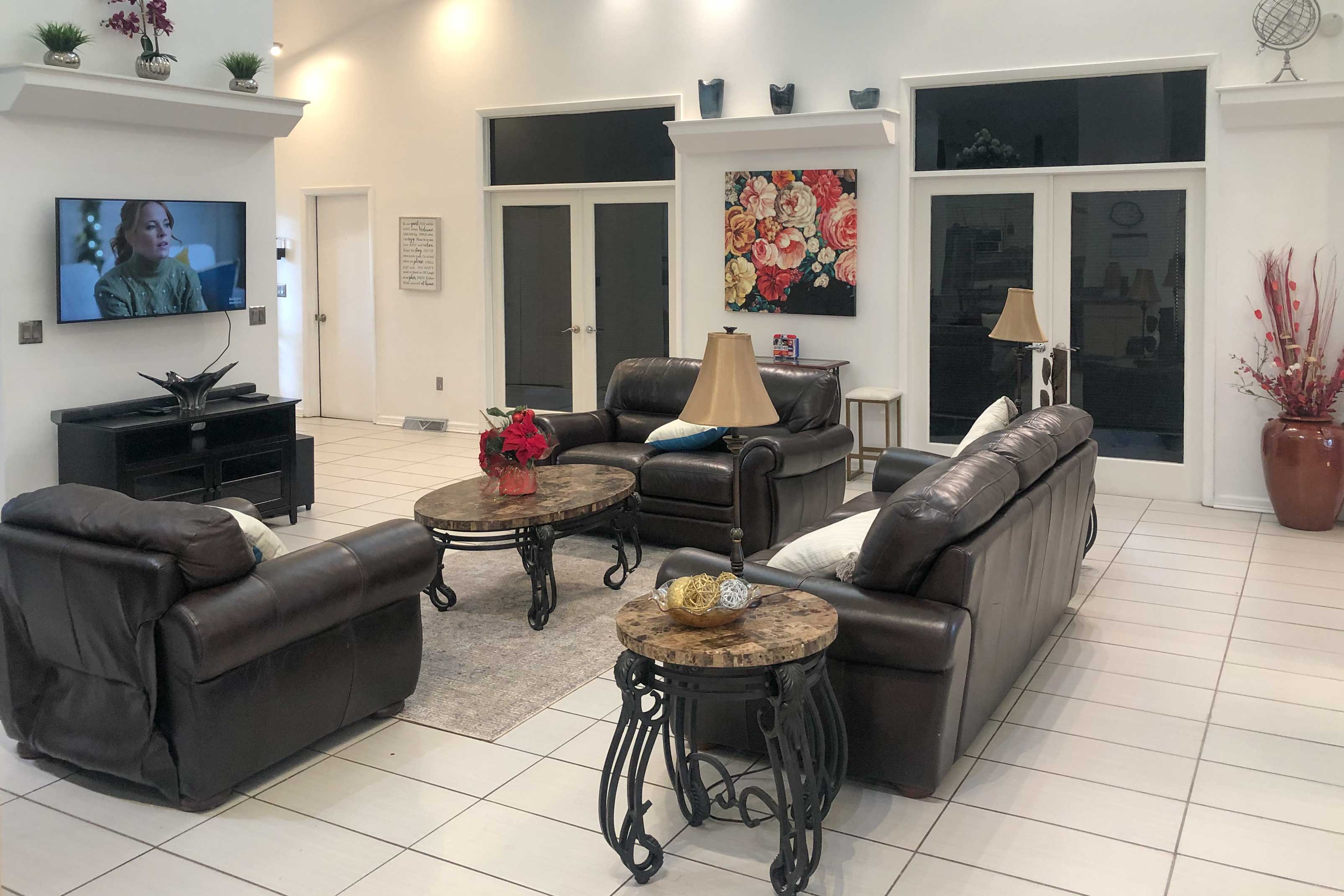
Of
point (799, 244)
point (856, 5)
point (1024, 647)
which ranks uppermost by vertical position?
point (856, 5)

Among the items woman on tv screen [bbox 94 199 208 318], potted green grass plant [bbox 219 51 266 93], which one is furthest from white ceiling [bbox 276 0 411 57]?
woman on tv screen [bbox 94 199 208 318]

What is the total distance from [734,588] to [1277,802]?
1737 millimetres

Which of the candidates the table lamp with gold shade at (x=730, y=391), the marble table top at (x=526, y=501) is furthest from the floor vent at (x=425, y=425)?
the table lamp with gold shade at (x=730, y=391)

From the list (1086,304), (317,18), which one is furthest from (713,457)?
(317,18)

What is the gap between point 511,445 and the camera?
4.95 meters

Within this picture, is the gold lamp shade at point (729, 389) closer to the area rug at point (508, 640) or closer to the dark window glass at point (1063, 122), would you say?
the area rug at point (508, 640)

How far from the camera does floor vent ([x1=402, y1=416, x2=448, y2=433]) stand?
9891 millimetres

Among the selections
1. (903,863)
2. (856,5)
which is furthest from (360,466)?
(903,863)

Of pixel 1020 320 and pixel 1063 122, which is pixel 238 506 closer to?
pixel 1020 320

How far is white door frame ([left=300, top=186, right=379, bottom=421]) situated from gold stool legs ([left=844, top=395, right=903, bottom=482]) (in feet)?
14.5

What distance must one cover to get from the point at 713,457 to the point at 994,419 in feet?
5.56

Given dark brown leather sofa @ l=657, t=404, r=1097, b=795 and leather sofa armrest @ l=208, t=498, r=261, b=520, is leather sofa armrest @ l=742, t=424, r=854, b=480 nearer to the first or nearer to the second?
dark brown leather sofa @ l=657, t=404, r=1097, b=795

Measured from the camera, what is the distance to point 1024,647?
4086 millimetres

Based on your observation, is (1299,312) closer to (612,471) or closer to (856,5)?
(856,5)
